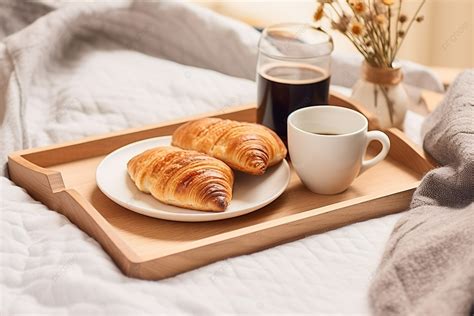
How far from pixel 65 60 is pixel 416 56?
1293mm

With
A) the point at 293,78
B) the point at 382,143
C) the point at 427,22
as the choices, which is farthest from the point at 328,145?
the point at 427,22

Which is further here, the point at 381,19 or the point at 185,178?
the point at 381,19

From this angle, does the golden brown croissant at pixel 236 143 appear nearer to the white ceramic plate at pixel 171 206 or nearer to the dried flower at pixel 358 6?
the white ceramic plate at pixel 171 206

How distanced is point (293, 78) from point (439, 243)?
434 millimetres

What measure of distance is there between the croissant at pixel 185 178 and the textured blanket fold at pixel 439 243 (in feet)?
0.71

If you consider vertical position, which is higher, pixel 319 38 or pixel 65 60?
pixel 319 38

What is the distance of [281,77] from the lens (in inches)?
46.2

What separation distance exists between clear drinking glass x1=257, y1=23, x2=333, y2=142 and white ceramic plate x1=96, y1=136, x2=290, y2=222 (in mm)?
98

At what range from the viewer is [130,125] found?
1.29 m

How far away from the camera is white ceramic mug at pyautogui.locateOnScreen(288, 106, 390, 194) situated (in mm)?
1014

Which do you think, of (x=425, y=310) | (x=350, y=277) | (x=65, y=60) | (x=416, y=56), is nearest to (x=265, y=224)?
(x=350, y=277)

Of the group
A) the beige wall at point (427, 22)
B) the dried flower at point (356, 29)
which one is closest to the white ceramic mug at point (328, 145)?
the dried flower at point (356, 29)

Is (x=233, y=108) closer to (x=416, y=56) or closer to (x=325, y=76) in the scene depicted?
(x=325, y=76)

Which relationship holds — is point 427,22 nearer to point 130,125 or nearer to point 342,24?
point 342,24
